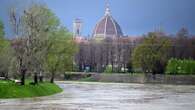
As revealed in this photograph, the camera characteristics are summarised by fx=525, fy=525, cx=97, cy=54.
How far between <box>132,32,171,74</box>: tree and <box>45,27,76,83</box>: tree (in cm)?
4559

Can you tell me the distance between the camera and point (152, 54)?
126 meters

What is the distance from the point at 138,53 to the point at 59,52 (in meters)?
53.4

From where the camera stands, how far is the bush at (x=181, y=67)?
4889 inches

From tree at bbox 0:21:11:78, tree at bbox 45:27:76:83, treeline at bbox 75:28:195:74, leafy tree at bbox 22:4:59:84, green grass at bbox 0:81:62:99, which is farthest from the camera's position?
treeline at bbox 75:28:195:74

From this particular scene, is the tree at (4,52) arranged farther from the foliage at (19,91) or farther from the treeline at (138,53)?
the treeline at (138,53)

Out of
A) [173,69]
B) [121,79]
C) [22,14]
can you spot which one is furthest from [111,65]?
[22,14]

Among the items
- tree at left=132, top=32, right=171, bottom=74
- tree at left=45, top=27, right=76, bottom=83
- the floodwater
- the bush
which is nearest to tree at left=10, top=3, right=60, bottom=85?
the floodwater

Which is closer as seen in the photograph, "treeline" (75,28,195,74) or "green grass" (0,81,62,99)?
"green grass" (0,81,62,99)

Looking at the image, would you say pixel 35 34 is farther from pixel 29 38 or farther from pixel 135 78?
pixel 135 78

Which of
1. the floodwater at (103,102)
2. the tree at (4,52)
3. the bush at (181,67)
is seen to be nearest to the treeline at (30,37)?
the tree at (4,52)

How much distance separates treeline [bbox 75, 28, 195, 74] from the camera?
127562mm

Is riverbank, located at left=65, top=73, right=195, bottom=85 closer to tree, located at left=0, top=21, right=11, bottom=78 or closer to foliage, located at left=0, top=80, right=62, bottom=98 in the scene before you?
tree, located at left=0, top=21, right=11, bottom=78

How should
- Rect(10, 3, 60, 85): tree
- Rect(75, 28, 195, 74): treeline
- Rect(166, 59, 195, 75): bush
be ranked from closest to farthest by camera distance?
1. Rect(10, 3, 60, 85): tree
2. Rect(166, 59, 195, 75): bush
3. Rect(75, 28, 195, 74): treeline

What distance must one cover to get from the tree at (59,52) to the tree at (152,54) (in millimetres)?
45594
